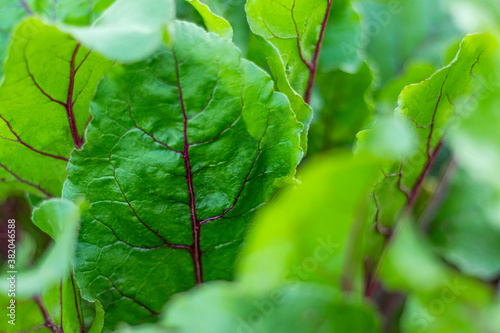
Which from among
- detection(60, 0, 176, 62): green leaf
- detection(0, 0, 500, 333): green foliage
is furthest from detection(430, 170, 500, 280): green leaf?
detection(60, 0, 176, 62): green leaf

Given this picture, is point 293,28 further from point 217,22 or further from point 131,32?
point 131,32

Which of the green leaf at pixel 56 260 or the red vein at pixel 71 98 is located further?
the red vein at pixel 71 98

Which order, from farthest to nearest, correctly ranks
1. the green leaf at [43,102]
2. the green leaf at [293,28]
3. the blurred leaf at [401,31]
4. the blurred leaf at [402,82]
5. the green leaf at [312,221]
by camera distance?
the blurred leaf at [401,31] → the blurred leaf at [402,82] → the green leaf at [293,28] → the green leaf at [43,102] → the green leaf at [312,221]

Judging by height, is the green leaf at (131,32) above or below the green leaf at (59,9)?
above

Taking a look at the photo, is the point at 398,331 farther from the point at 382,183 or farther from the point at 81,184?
the point at 81,184

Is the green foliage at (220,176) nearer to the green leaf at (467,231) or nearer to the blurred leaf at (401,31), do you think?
the green leaf at (467,231)

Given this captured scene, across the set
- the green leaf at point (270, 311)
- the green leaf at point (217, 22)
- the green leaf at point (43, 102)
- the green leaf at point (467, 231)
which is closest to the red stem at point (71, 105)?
the green leaf at point (43, 102)

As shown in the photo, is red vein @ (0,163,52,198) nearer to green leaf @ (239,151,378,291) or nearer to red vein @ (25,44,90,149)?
red vein @ (25,44,90,149)
